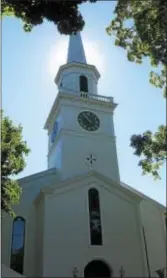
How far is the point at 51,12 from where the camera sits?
246 inches

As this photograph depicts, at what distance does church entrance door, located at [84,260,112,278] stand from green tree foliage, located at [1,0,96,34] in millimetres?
17544

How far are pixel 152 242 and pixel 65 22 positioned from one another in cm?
2072

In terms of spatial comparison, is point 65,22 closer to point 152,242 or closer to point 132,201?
point 132,201

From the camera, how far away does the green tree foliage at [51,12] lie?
20.4 ft

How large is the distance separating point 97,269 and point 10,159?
36.8 ft

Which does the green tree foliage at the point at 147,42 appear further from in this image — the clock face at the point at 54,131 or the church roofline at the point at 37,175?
the clock face at the point at 54,131

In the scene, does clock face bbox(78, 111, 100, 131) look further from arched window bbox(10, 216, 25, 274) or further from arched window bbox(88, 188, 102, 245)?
arched window bbox(10, 216, 25, 274)

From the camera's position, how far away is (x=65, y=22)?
6367mm

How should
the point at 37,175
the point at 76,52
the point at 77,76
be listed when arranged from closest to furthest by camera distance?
the point at 37,175 → the point at 77,76 → the point at 76,52

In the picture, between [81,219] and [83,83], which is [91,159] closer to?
[81,219]

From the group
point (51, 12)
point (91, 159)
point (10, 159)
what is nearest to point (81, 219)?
point (91, 159)

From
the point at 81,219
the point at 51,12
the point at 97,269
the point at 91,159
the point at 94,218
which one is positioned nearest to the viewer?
the point at 51,12

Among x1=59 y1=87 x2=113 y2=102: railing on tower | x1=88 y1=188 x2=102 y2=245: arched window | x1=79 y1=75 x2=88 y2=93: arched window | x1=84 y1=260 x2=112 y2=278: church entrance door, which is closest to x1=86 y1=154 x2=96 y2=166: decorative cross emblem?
x1=88 y1=188 x2=102 y2=245: arched window

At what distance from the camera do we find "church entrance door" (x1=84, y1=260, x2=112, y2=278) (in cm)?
2052
